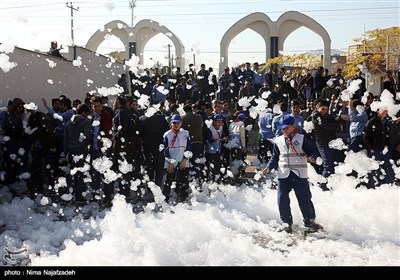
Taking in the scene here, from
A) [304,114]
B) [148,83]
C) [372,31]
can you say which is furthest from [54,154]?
[372,31]

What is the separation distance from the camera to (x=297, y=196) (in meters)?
7.63

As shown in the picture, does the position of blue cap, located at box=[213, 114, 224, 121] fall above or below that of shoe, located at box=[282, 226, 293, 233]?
above

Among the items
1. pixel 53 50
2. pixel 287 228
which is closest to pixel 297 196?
pixel 287 228

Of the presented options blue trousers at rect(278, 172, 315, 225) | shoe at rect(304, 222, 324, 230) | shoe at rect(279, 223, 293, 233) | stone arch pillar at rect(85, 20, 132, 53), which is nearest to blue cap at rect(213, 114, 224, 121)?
blue trousers at rect(278, 172, 315, 225)

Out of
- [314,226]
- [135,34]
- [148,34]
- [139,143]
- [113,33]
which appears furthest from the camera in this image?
[113,33]

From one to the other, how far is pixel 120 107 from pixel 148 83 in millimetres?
9444

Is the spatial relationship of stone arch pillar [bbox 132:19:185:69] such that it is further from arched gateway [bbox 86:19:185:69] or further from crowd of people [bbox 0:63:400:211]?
crowd of people [bbox 0:63:400:211]

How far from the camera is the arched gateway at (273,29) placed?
851 inches

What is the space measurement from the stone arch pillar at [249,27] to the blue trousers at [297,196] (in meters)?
14.6

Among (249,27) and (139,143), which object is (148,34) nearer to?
(249,27)

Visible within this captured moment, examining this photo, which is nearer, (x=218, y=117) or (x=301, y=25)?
(x=218, y=117)

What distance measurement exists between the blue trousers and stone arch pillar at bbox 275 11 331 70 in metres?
Answer: 14.9

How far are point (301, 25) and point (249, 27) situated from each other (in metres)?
2.32

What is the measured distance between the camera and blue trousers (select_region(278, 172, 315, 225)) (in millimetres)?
7570
